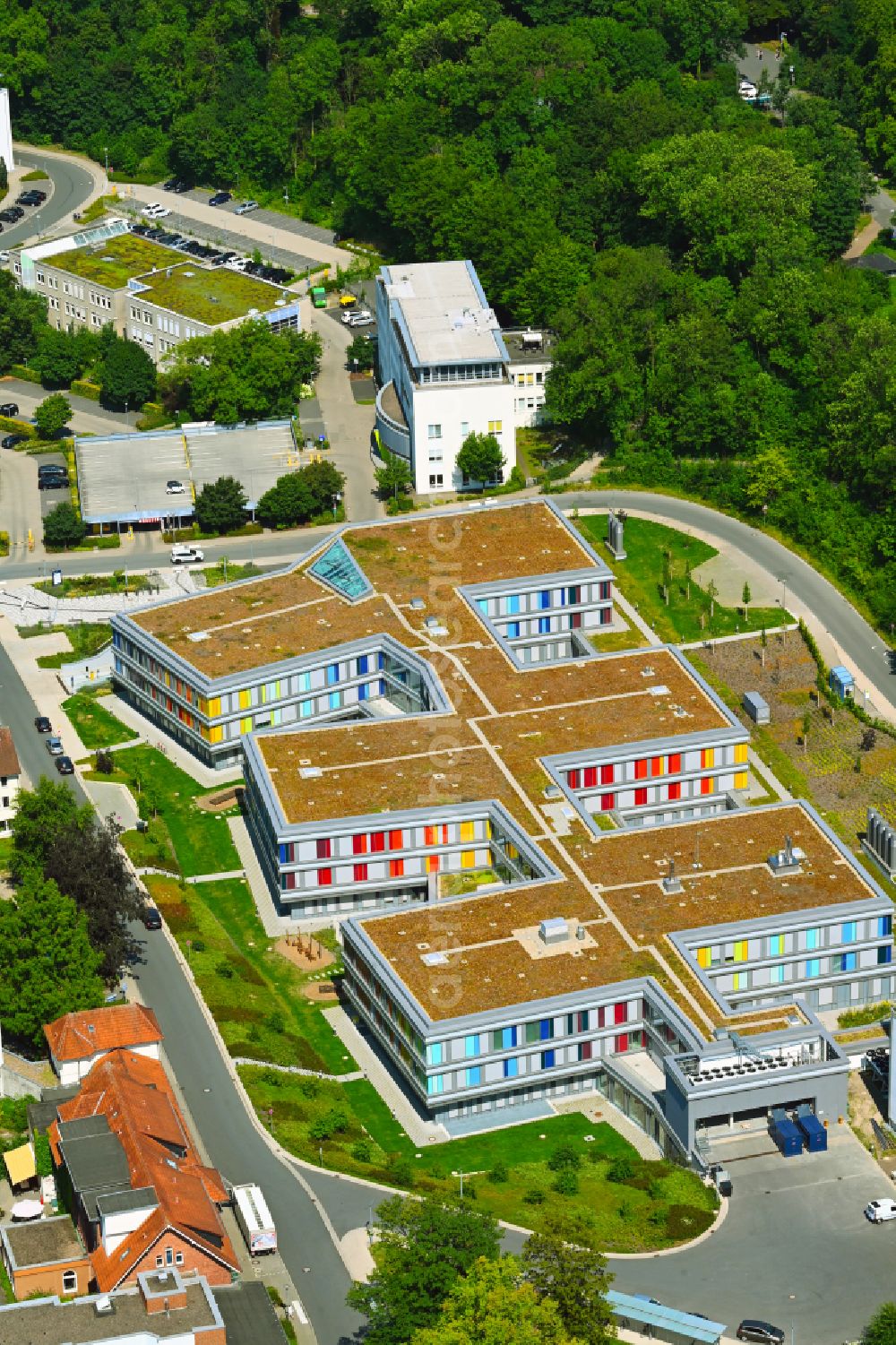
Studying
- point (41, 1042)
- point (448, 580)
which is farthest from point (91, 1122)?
point (448, 580)

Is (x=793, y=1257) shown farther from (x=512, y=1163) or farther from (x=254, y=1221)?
(x=254, y=1221)

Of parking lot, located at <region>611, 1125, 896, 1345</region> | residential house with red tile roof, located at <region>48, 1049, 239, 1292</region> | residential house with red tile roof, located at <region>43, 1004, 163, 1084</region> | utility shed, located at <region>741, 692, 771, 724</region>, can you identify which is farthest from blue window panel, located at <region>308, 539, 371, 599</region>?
parking lot, located at <region>611, 1125, 896, 1345</region>

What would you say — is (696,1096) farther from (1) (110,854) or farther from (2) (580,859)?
(1) (110,854)

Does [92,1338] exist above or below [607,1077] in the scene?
above

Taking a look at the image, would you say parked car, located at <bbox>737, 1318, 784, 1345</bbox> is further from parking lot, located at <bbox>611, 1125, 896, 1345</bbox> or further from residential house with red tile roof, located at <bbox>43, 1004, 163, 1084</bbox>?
residential house with red tile roof, located at <bbox>43, 1004, 163, 1084</bbox>

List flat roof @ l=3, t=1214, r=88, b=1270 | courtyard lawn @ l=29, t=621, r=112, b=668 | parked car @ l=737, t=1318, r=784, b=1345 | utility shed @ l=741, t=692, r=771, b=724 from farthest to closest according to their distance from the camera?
courtyard lawn @ l=29, t=621, r=112, b=668 → utility shed @ l=741, t=692, r=771, b=724 → parked car @ l=737, t=1318, r=784, b=1345 → flat roof @ l=3, t=1214, r=88, b=1270

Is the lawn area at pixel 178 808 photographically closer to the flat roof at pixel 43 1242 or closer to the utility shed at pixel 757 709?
the utility shed at pixel 757 709

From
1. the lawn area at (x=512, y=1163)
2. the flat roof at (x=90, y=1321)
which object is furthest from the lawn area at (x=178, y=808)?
the flat roof at (x=90, y=1321)
